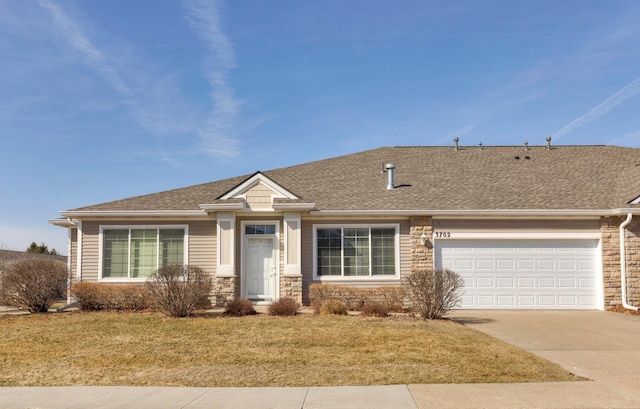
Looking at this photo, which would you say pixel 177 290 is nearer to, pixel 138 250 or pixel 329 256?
pixel 138 250

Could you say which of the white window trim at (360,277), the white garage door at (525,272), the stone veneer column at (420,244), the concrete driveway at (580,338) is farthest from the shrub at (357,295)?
the white garage door at (525,272)

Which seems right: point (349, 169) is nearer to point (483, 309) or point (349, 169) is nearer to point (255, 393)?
point (483, 309)

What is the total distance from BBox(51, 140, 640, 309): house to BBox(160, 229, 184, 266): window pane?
3 cm

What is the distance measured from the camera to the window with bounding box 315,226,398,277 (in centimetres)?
1731

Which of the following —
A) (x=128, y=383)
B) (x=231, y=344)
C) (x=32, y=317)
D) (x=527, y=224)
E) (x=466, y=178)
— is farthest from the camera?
(x=466, y=178)

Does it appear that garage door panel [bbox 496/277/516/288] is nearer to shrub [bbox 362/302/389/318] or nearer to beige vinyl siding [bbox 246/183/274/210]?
shrub [bbox 362/302/389/318]

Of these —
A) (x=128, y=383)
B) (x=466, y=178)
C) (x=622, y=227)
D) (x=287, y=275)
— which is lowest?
(x=128, y=383)

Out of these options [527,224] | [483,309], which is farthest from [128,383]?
[527,224]

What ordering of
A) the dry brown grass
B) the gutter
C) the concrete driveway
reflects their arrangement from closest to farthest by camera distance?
the dry brown grass
the concrete driveway
the gutter

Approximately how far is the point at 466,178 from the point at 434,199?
8.79 feet

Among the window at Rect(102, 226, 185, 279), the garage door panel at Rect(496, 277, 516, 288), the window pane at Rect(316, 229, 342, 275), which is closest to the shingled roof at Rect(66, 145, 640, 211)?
the window at Rect(102, 226, 185, 279)

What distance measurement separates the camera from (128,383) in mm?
7879

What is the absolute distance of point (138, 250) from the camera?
17.5 meters

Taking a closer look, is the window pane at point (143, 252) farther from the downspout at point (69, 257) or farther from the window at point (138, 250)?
the downspout at point (69, 257)
